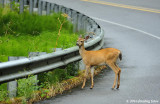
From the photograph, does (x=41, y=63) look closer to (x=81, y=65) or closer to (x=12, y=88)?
Answer: (x=12, y=88)

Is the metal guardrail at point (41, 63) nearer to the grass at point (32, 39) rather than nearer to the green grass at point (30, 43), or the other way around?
the grass at point (32, 39)

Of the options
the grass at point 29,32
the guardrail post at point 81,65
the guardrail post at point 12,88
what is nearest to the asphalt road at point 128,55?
the guardrail post at point 81,65

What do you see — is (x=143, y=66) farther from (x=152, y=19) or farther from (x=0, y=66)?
(x=152, y=19)

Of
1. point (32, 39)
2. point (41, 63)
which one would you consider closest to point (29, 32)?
point (32, 39)

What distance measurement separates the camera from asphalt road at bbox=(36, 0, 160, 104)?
9.59 meters

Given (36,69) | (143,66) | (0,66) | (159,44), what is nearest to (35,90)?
(36,69)

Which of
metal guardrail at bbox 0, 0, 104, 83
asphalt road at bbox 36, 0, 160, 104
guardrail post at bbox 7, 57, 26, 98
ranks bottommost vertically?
asphalt road at bbox 36, 0, 160, 104

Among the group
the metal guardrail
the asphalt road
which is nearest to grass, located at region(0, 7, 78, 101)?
the metal guardrail

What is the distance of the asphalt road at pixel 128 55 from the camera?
959cm

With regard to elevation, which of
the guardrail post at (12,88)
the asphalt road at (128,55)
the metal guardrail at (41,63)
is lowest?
the asphalt road at (128,55)

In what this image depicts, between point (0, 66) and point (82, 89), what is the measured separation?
7.07 ft

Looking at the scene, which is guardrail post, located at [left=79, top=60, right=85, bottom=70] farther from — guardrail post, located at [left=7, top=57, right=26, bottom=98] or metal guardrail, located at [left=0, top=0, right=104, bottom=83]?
guardrail post, located at [left=7, top=57, right=26, bottom=98]

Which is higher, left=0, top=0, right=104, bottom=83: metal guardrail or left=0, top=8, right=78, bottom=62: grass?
left=0, top=0, right=104, bottom=83: metal guardrail

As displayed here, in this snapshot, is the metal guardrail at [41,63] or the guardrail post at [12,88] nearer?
the metal guardrail at [41,63]
